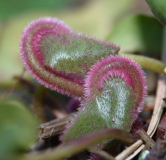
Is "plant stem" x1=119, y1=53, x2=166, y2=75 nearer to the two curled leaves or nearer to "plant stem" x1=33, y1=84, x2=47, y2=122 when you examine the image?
the two curled leaves

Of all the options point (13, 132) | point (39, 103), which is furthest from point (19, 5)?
point (13, 132)

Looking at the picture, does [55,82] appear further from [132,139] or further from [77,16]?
[77,16]

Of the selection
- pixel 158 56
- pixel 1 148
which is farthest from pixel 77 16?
pixel 1 148

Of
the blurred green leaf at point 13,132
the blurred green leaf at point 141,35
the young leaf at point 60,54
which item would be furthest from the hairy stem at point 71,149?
the blurred green leaf at point 141,35

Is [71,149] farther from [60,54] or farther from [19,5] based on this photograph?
[19,5]

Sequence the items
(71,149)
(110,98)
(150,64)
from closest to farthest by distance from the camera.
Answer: (71,149), (110,98), (150,64)

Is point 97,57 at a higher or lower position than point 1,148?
higher

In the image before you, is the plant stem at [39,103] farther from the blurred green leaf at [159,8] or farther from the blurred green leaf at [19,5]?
the blurred green leaf at [159,8]
